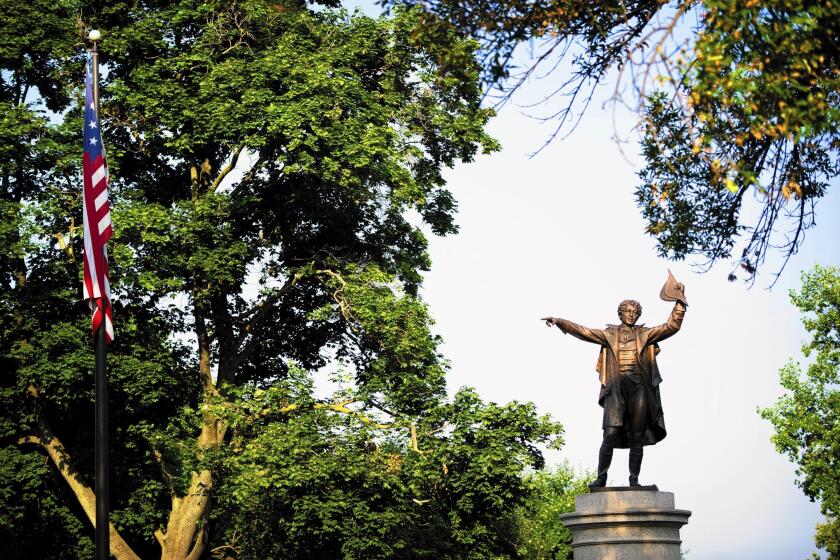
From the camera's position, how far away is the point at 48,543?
28859 mm

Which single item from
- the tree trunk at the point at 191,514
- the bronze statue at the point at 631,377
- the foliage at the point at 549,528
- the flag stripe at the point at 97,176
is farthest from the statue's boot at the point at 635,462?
the foliage at the point at 549,528

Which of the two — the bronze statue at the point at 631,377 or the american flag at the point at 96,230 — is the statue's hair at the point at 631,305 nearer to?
the bronze statue at the point at 631,377

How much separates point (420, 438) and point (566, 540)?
28364 millimetres

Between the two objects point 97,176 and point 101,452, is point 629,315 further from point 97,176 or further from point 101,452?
point 97,176

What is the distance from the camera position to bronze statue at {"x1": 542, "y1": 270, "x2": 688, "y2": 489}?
15383mm

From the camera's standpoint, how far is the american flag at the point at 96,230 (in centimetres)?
1590

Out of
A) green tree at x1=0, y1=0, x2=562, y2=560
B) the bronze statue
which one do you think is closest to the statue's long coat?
the bronze statue

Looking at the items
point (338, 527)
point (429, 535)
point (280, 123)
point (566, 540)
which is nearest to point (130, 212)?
point (280, 123)

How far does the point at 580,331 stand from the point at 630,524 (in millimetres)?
2559

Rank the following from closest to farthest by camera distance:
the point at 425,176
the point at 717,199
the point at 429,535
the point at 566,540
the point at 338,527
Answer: the point at 717,199, the point at 338,527, the point at 429,535, the point at 425,176, the point at 566,540

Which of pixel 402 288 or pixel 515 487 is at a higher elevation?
pixel 402 288

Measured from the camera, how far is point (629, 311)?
51.7ft

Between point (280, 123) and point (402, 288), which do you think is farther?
point (402, 288)

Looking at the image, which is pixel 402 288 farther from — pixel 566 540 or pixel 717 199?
pixel 566 540
